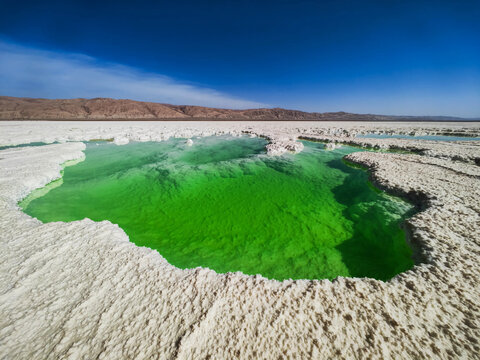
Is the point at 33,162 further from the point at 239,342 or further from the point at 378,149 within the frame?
the point at 378,149

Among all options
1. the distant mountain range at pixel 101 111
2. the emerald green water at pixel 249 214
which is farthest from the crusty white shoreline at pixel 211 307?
the distant mountain range at pixel 101 111

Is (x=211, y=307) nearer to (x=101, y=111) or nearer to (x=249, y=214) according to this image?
(x=249, y=214)

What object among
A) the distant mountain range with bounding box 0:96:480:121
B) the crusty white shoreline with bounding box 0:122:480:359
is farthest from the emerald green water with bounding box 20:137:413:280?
the distant mountain range with bounding box 0:96:480:121

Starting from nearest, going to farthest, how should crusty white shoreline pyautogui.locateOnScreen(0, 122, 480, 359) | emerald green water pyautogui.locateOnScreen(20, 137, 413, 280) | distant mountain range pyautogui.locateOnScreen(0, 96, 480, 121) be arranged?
crusty white shoreline pyautogui.locateOnScreen(0, 122, 480, 359), emerald green water pyautogui.locateOnScreen(20, 137, 413, 280), distant mountain range pyautogui.locateOnScreen(0, 96, 480, 121)

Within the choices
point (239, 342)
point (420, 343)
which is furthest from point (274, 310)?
point (420, 343)

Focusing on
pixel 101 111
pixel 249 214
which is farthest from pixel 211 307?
pixel 101 111

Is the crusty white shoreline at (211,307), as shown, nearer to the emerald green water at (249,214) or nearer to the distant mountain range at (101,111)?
the emerald green water at (249,214)

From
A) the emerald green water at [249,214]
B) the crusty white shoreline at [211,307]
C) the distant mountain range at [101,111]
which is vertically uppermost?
the distant mountain range at [101,111]

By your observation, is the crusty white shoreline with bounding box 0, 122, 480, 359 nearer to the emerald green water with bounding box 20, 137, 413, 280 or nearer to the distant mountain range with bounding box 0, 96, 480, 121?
the emerald green water with bounding box 20, 137, 413, 280
